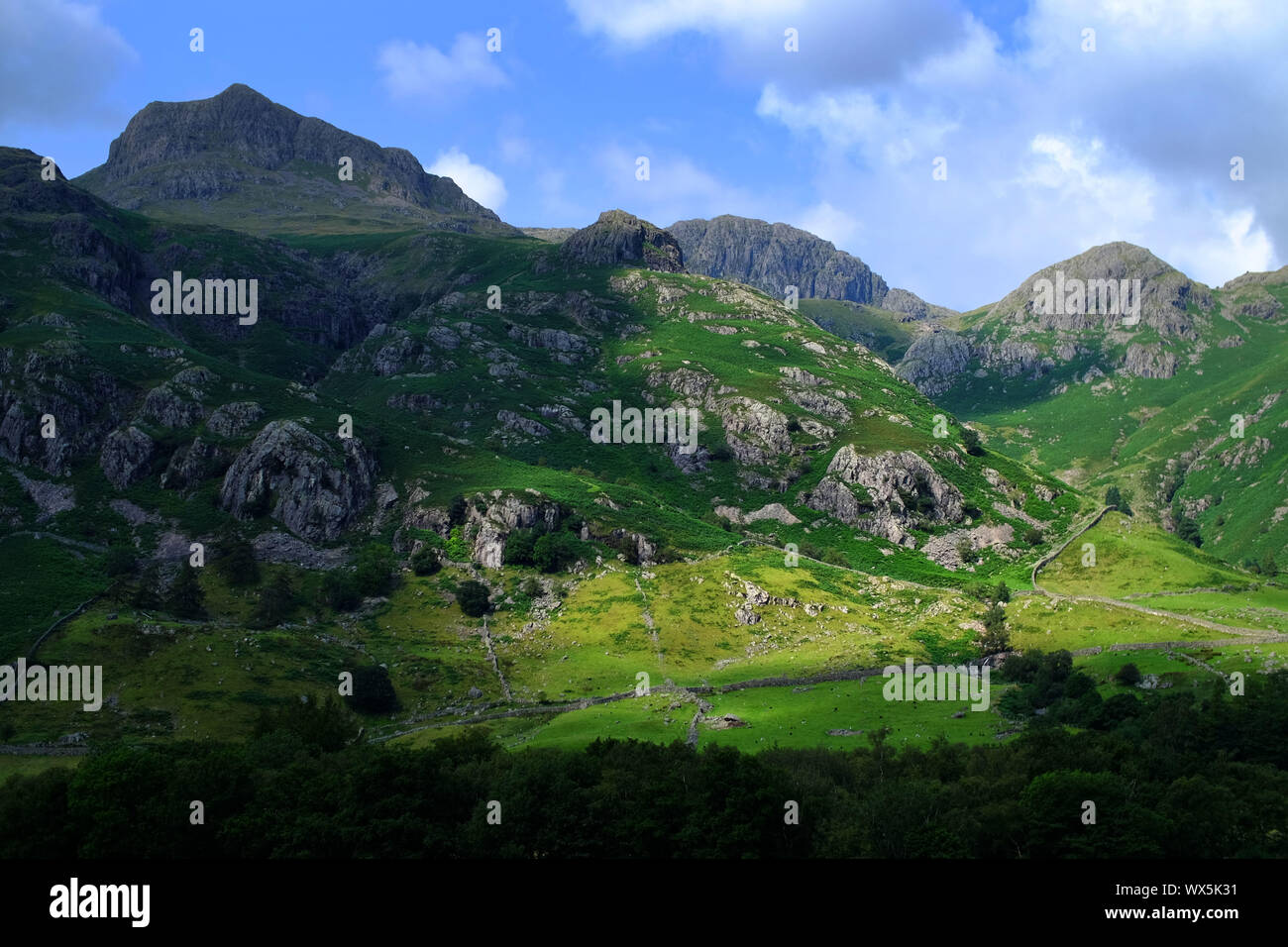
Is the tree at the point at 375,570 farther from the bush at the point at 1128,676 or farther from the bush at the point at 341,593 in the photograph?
the bush at the point at 1128,676

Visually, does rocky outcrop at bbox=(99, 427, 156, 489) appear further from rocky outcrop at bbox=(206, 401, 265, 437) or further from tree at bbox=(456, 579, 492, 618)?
tree at bbox=(456, 579, 492, 618)

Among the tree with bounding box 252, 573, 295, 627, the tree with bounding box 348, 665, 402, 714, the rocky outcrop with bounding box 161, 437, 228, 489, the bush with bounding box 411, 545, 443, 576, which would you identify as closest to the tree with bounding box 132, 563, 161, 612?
the tree with bounding box 252, 573, 295, 627

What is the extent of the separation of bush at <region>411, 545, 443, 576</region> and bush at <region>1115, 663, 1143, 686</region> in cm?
10690

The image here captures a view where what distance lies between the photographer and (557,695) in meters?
121

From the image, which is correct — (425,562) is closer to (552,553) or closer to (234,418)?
(552,553)

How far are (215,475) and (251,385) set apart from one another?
3177 centimetres

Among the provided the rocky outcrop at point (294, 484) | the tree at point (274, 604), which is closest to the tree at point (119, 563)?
the rocky outcrop at point (294, 484)

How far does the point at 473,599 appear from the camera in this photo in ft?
479

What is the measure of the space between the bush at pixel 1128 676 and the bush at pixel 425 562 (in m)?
107

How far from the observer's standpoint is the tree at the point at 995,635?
134 meters

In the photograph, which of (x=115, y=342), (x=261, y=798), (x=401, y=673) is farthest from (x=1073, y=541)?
(x=115, y=342)

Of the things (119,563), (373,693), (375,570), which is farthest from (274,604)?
(373,693)
